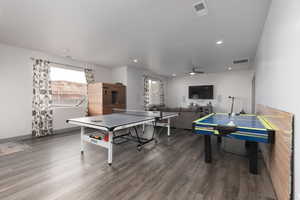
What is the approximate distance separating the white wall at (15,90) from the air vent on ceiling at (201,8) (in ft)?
15.3

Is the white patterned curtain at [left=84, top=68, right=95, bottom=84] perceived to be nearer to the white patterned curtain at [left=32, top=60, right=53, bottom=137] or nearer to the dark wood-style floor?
the white patterned curtain at [left=32, top=60, right=53, bottom=137]

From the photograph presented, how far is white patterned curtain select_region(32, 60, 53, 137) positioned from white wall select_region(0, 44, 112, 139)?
12cm

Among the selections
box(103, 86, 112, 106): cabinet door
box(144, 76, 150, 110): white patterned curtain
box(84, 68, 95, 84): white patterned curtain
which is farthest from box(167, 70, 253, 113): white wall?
box(84, 68, 95, 84): white patterned curtain

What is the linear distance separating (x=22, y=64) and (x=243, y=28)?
5742mm

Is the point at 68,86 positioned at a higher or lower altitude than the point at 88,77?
lower

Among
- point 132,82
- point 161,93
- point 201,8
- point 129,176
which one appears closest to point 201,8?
point 201,8

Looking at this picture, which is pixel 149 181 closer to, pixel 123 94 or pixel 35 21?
pixel 35 21

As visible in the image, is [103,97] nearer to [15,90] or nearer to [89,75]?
[89,75]

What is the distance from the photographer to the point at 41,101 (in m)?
4.08

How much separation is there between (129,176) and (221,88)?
705cm

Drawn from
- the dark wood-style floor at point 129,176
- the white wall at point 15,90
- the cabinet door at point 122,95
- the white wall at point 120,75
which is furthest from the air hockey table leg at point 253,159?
the white wall at point 15,90

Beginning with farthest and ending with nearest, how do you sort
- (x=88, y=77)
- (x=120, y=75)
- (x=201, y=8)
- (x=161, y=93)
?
(x=161, y=93)
(x=120, y=75)
(x=88, y=77)
(x=201, y=8)

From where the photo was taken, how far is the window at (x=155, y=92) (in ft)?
25.2

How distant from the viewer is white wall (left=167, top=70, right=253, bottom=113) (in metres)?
6.60
